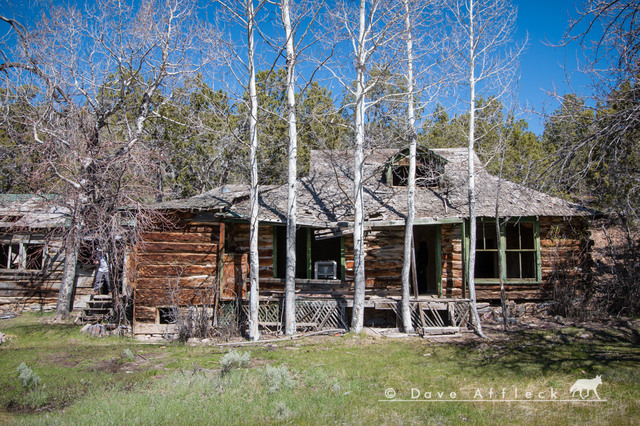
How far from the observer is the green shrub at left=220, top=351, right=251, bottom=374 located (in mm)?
8094

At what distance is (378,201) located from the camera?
49.9ft

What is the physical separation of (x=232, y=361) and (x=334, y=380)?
193 centimetres

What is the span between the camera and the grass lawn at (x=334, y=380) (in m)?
6.04

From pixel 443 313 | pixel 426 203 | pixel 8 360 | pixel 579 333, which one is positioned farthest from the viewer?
pixel 426 203

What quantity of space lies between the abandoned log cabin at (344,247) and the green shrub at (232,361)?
12.9 ft

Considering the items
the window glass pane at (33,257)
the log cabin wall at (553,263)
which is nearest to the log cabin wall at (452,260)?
the log cabin wall at (553,263)

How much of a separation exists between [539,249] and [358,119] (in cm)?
761

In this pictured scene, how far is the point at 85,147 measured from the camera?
1238 cm

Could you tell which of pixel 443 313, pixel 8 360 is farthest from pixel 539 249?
pixel 8 360

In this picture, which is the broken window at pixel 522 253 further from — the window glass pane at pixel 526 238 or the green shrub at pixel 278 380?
the green shrub at pixel 278 380

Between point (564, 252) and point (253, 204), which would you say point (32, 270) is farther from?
point (564, 252)

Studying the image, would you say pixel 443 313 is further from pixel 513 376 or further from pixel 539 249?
pixel 513 376

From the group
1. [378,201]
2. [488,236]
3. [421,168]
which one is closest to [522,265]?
[488,236]

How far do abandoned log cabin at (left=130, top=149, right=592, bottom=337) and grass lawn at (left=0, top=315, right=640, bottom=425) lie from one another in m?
1.74
